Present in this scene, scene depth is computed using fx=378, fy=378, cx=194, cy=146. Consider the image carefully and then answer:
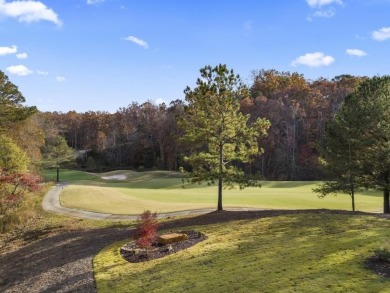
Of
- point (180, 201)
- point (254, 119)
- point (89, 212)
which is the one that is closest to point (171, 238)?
point (89, 212)

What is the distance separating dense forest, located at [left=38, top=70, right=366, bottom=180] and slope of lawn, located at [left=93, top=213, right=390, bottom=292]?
43.0m

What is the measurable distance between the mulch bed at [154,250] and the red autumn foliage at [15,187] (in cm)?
1579

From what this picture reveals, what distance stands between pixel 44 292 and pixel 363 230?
12.9m

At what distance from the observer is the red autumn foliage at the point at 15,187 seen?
29.8m

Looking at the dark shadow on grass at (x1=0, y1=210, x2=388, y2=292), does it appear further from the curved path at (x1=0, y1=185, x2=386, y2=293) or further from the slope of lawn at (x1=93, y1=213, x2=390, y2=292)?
the slope of lawn at (x1=93, y1=213, x2=390, y2=292)

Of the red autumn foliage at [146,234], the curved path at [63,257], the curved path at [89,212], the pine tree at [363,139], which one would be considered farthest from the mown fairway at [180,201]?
the red autumn foliage at [146,234]

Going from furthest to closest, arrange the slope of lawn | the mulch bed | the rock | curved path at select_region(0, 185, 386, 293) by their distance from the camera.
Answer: the rock
the mulch bed
curved path at select_region(0, 185, 386, 293)
the slope of lawn

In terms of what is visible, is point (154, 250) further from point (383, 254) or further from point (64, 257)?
point (383, 254)

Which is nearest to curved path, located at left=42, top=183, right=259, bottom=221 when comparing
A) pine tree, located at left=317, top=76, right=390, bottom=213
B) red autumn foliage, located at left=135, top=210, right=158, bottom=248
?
pine tree, located at left=317, top=76, right=390, bottom=213

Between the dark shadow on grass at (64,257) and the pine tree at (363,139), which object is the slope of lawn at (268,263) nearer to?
the dark shadow on grass at (64,257)

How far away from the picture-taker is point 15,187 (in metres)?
30.5

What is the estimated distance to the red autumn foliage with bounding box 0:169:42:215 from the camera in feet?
97.9

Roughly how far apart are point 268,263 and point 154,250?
6.02 metres

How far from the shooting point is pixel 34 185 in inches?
1234
